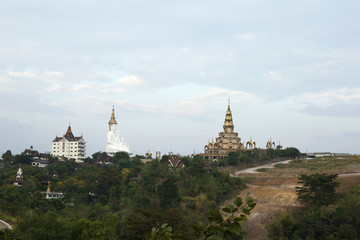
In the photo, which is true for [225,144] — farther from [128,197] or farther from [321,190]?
[321,190]

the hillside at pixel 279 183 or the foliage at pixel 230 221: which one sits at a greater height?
the foliage at pixel 230 221

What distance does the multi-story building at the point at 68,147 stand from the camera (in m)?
90.1

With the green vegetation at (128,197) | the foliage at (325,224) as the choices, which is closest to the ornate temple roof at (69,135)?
the green vegetation at (128,197)

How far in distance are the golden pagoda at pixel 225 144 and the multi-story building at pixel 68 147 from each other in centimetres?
2656

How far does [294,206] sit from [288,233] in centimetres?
787

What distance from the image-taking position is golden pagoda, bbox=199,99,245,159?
273 feet

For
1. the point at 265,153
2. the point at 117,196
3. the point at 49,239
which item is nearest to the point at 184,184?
the point at 117,196

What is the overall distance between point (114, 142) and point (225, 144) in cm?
2408

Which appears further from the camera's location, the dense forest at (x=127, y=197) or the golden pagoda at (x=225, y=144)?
the golden pagoda at (x=225, y=144)

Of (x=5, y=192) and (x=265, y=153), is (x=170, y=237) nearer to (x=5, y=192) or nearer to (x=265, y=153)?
(x=5, y=192)

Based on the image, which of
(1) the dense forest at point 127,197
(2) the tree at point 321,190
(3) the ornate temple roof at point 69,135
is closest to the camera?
(1) the dense forest at point 127,197

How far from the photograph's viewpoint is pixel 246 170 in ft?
209

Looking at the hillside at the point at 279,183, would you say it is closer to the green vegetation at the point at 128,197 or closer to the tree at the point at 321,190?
the tree at the point at 321,190

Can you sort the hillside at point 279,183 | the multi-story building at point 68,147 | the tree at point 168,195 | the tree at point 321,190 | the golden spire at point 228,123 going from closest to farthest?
1. the tree at point 321,190
2. the tree at point 168,195
3. the hillside at point 279,183
4. the multi-story building at point 68,147
5. the golden spire at point 228,123
